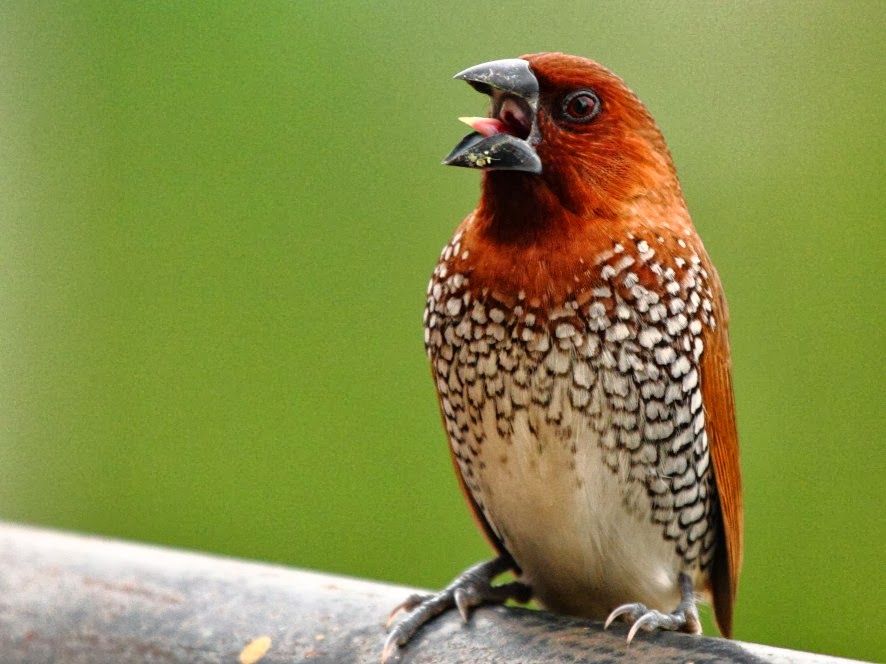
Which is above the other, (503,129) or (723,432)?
(503,129)

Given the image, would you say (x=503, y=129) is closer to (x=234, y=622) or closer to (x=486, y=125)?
(x=486, y=125)

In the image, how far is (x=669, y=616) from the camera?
226 centimetres

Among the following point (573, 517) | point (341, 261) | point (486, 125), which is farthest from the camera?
point (341, 261)

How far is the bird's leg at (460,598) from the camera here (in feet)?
7.49

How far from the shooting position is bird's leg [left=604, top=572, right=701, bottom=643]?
2186 millimetres

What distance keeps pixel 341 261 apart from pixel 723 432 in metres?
2.38

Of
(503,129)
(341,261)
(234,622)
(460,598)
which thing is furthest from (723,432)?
(341,261)

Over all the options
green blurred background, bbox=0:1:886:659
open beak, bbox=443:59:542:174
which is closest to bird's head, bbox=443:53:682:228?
open beak, bbox=443:59:542:174

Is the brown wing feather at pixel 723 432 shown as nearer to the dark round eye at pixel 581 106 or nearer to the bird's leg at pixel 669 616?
the bird's leg at pixel 669 616

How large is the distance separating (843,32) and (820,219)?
61cm

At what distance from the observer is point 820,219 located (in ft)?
12.4

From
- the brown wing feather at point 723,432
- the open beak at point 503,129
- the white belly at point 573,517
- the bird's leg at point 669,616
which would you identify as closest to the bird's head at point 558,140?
the open beak at point 503,129

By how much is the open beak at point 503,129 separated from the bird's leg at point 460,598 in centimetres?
87

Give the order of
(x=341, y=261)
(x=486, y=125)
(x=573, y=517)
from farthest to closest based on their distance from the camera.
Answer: (x=341, y=261)
(x=573, y=517)
(x=486, y=125)
